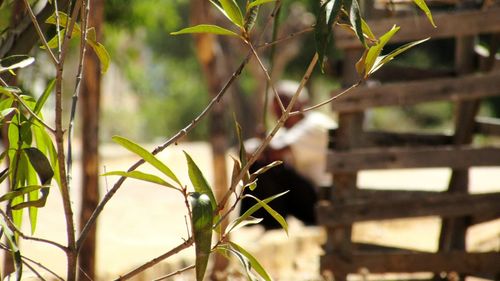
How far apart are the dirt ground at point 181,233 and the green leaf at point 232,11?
3137 millimetres

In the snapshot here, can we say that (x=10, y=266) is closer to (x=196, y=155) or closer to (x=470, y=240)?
(x=470, y=240)

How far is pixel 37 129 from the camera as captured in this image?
236 centimetres

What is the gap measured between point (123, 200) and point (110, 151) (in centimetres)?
579

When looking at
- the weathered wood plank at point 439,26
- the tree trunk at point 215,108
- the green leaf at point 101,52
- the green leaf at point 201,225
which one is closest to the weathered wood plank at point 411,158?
the weathered wood plank at point 439,26

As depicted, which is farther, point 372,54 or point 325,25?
point 372,54

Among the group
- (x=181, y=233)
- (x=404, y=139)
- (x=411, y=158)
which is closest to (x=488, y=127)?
(x=404, y=139)

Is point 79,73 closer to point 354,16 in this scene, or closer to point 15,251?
point 15,251

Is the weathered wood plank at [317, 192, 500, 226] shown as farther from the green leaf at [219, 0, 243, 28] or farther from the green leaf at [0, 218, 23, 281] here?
the green leaf at [0, 218, 23, 281]

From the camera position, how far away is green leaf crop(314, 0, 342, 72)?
183cm

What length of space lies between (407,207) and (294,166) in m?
3.61

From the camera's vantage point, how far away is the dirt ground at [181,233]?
7.73m

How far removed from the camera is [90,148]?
5816 mm

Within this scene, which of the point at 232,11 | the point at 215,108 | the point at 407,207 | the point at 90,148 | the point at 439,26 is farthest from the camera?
the point at 215,108

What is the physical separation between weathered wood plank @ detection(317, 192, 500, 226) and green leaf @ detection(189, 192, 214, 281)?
10.9 ft
